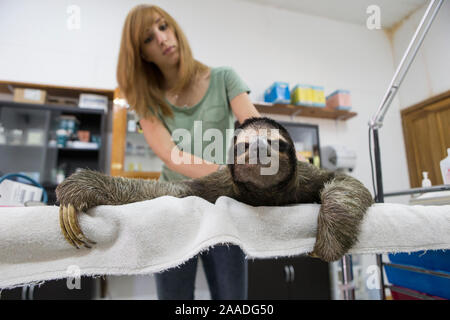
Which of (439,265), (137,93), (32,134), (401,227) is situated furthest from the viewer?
(32,134)

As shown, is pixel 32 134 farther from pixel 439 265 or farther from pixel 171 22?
pixel 439 265

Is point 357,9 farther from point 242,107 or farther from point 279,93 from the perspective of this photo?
point 279,93

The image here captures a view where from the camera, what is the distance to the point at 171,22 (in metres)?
1.41

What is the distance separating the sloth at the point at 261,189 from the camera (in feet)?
2.23

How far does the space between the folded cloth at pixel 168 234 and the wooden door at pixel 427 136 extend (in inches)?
15.1

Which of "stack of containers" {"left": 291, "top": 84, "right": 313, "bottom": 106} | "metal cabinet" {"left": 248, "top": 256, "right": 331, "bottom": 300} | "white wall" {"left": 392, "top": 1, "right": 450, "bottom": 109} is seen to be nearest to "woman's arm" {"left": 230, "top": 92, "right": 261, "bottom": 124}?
"white wall" {"left": 392, "top": 1, "right": 450, "bottom": 109}

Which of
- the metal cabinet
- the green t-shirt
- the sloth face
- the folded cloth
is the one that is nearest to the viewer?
the folded cloth

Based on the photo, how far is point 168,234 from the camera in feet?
2.02

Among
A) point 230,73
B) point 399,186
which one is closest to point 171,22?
point 230,73

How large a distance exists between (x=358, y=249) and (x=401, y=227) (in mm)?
125

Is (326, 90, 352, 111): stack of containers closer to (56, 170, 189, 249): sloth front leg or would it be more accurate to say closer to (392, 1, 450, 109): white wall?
(392, 1, 450, 109): white wall

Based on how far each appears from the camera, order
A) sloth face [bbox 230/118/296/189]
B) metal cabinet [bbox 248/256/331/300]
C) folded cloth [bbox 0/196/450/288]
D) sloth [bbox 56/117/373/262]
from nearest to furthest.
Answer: folded cloth [bbox 0/196/450/288]
sloth [bbox 56/117/373/262]
sloth face [bbox 230/118/296/189]
metal cabinet [bbox 248/256/331/300]

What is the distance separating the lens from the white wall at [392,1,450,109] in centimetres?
105

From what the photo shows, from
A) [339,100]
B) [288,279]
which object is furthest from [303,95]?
[288,279]
